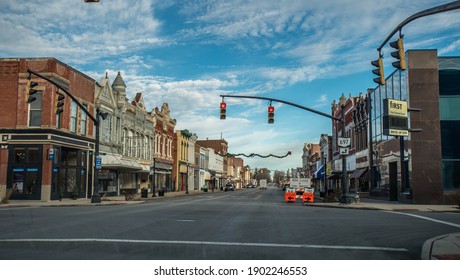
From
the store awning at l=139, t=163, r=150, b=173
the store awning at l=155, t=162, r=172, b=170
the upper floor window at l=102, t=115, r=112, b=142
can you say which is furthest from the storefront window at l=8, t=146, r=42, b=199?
the store awning at l=155, t=162, r=172, b=170

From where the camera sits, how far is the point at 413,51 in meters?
31.2

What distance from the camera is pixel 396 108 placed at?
94.6 feet

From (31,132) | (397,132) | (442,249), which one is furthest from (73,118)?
(442,249)

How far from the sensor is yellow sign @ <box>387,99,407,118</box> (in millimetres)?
28594

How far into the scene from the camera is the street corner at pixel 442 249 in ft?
28.2

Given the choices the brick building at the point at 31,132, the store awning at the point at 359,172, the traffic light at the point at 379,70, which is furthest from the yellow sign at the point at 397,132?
the brick building at the point at 31,132

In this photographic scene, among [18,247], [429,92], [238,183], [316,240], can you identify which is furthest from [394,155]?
[238,183]

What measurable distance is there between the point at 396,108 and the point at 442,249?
68.3ft

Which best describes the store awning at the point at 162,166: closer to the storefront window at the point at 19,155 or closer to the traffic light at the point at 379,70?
the storefront window at the point at 19,155

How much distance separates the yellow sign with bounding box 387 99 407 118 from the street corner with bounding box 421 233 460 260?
18436mm

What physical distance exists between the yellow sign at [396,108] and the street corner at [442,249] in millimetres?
18436

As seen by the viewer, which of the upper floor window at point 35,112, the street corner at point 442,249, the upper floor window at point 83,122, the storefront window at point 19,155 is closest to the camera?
the street corner at point 442,249
